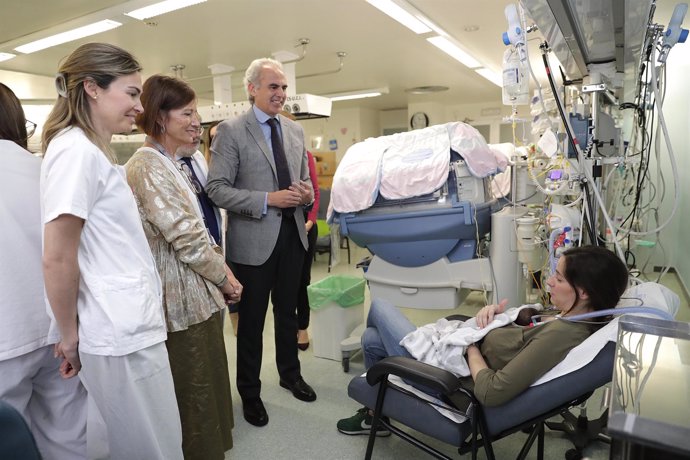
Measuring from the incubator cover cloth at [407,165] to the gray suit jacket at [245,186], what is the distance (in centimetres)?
58

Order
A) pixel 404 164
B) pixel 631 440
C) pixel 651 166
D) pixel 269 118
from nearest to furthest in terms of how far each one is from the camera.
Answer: pixel 631 440
pixel 269 118
pixel 404 164
pixel 651 166

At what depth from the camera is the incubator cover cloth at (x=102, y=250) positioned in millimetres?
1063

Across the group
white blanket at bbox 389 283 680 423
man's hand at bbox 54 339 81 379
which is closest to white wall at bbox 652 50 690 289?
white blanket at bbox 389 283 680 423

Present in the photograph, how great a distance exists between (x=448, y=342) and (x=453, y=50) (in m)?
4.54

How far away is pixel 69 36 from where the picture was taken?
4.40 metres

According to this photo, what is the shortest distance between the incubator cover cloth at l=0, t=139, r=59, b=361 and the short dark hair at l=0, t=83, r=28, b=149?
55 mm

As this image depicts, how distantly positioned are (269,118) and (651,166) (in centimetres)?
427

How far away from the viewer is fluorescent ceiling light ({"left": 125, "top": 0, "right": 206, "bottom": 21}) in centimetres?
350

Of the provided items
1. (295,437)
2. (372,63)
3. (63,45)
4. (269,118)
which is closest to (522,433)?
(295,437)

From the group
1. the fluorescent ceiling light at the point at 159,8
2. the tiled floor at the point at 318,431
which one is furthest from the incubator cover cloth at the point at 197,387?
the fluorescent ceiling light at the point at 159,8

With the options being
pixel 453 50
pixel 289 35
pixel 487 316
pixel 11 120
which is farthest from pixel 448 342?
pixel 453 50

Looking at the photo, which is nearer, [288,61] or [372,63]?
[288,61]

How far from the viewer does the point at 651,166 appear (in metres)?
4.54

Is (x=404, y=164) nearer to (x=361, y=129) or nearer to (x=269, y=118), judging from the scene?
(x=269, y=118)
